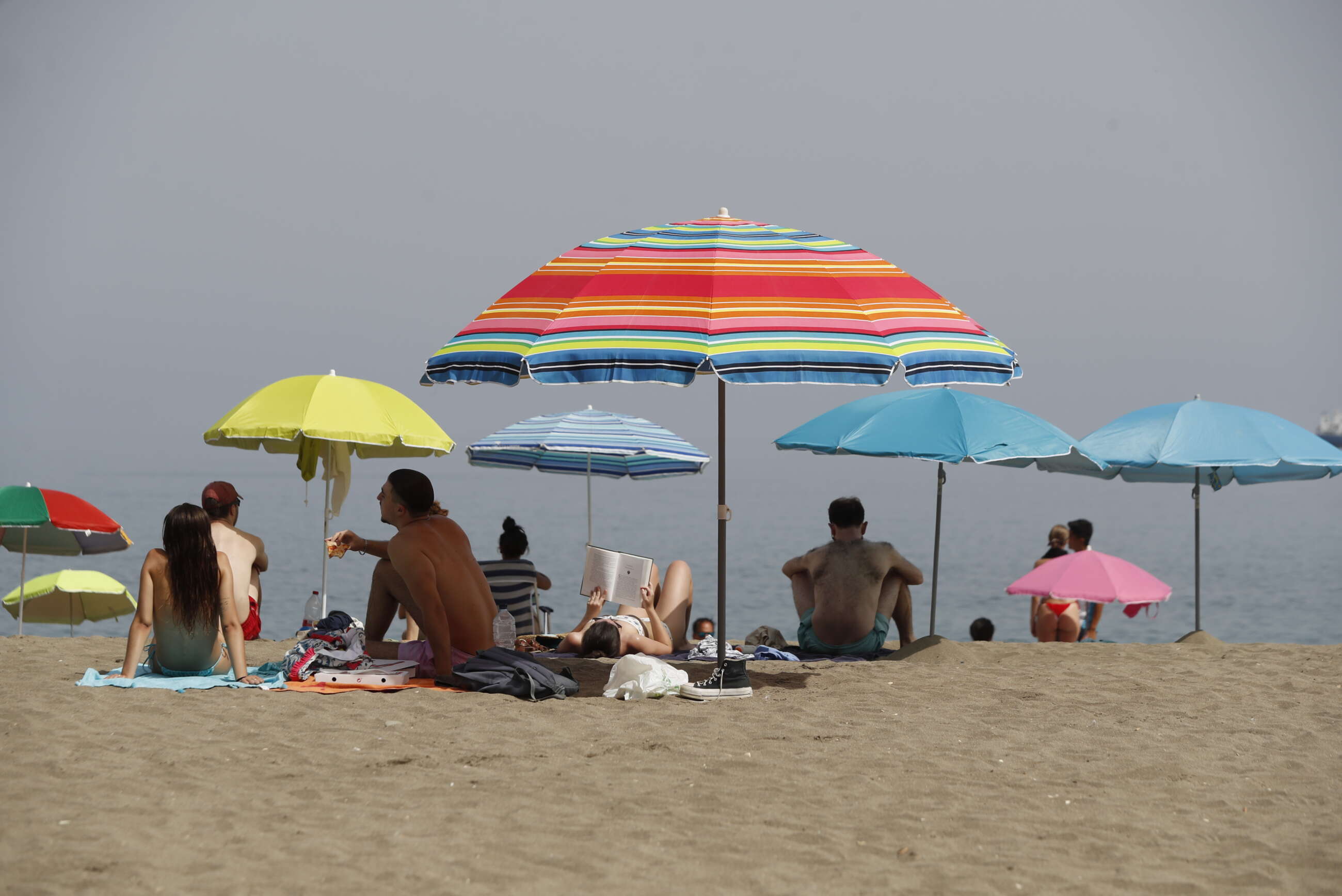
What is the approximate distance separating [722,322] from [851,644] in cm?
317

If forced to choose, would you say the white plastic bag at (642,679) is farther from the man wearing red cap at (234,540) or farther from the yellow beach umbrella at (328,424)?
the yellow beach umbrella at (328,424)

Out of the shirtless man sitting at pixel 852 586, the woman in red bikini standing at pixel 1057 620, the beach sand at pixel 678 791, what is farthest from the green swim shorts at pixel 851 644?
the woman in red bikini standing at pixel 1057 620

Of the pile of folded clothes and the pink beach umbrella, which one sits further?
the pink beach umbrella

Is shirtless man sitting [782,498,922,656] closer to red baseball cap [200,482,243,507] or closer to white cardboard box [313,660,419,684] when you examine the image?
white cardboard box [313,660,419,684]

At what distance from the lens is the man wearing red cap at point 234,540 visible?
5953 mm

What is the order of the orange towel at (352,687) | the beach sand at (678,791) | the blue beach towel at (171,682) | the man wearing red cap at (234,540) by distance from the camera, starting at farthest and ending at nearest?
the man wearing red cap at (234,540) → the orange towel at (352,687) → the blue beach towel at (171,682) → the beach sand at (678,791)

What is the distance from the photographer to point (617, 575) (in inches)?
243

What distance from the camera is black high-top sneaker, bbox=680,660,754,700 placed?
18.6ft

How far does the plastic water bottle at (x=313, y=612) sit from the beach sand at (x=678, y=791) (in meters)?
1.46

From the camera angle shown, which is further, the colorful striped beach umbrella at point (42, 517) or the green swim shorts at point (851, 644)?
the colorful striped beach umbrella at point (42, 517)

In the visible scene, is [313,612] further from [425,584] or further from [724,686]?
[724,686]

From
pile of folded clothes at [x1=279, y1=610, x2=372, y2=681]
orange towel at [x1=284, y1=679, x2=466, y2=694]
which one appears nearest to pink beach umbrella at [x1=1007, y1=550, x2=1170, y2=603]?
orange towel at [x1=284, y1=679, x2=466, y2=694]

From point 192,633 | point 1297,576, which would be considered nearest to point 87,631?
point 192,633

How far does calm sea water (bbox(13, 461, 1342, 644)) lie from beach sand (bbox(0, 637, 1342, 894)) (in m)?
3.65
